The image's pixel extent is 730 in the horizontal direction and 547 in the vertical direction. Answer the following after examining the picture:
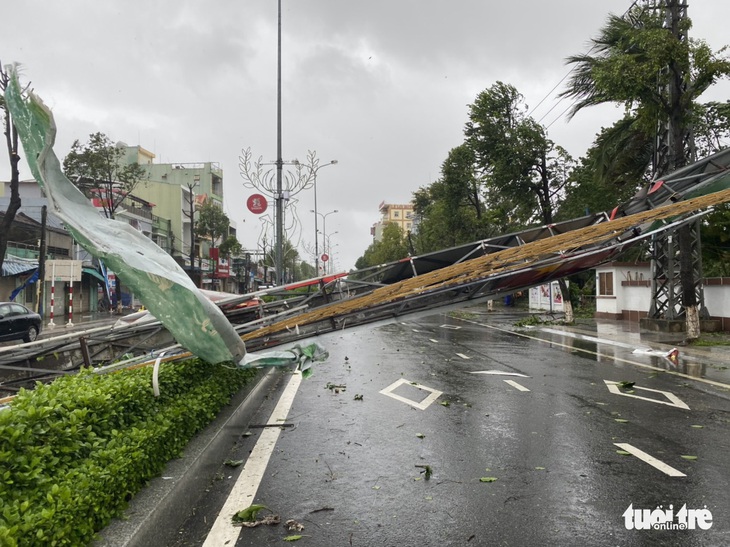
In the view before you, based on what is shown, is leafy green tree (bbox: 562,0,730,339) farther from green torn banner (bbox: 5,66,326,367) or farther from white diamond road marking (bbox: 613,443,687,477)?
green torn banner (bbox: 5,66,326,367)

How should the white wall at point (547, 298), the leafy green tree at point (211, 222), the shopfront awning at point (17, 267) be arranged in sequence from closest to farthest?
the shopfront awning at point (17, 267)
the white wall at point (547, 298)
the leafy green tree at point (211, 222)

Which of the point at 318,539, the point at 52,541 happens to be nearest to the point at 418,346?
the point at 318,539

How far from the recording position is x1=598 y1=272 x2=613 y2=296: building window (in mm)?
27781

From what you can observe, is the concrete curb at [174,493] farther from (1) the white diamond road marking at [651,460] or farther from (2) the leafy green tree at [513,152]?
(2) the leafy green tree at [513,152]

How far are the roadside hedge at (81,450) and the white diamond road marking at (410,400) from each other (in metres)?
3.93

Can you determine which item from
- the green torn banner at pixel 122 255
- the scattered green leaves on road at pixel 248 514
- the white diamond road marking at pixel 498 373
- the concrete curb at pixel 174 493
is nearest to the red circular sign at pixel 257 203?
the white diamond road marking at pixel 498 373

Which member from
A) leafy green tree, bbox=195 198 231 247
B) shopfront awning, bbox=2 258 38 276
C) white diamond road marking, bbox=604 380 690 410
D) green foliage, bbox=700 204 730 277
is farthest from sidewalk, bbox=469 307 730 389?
leafy green tree, bbox=195 198 231 247

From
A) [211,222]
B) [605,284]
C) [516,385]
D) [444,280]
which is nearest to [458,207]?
[605,284]

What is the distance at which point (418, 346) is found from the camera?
1695 cm

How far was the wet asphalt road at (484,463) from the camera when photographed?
4133mm

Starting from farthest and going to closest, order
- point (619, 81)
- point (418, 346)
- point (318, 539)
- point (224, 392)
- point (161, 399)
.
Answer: point (418, 346) → point (619, 81) → point (224, 392) → point (161, 399) → point (318, 539)

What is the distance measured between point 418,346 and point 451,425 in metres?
9.79

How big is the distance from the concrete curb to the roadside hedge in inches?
3.1

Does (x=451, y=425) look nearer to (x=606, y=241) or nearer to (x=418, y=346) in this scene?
(x=606, y=241)
